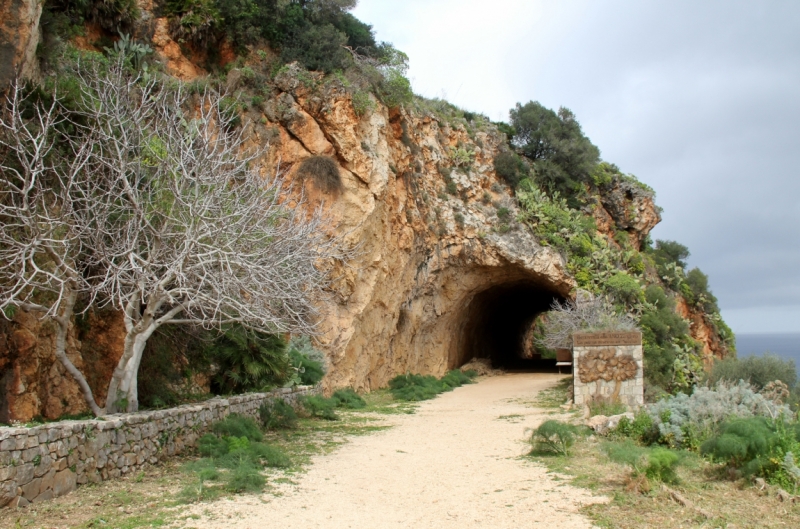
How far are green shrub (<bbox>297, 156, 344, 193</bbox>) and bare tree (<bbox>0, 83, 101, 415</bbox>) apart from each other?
8703 mm

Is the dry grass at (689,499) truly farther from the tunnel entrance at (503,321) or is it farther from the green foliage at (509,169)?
the green foliage at (509,169)

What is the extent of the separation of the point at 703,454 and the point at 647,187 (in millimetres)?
24411

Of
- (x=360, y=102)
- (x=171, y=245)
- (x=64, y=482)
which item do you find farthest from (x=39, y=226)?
(x=360, y=102)

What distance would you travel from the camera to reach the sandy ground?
19.1 feet

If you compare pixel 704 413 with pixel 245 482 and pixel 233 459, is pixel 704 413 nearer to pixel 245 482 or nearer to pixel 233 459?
pixel 245 482

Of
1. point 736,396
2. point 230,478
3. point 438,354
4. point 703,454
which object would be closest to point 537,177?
point 438,354

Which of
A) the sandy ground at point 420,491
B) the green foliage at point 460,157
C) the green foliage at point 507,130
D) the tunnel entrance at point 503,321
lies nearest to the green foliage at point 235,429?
the sandy ground at point 420,491

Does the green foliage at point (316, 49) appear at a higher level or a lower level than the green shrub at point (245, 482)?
higher

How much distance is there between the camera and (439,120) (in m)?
26.0

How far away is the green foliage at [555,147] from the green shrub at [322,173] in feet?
38.4

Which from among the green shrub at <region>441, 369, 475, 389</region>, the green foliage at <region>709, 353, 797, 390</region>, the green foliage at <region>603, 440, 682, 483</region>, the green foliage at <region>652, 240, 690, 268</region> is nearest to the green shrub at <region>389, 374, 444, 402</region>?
the green shrub at <region>441, 369, 475, 389</region>

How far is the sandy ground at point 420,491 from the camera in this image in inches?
229

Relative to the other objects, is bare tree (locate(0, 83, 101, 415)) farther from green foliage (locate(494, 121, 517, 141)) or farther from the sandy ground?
green foliage (locate(494, 121, 517, 141))

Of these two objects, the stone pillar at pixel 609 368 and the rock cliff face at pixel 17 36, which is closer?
the rock cliff face at pixel 17 36
